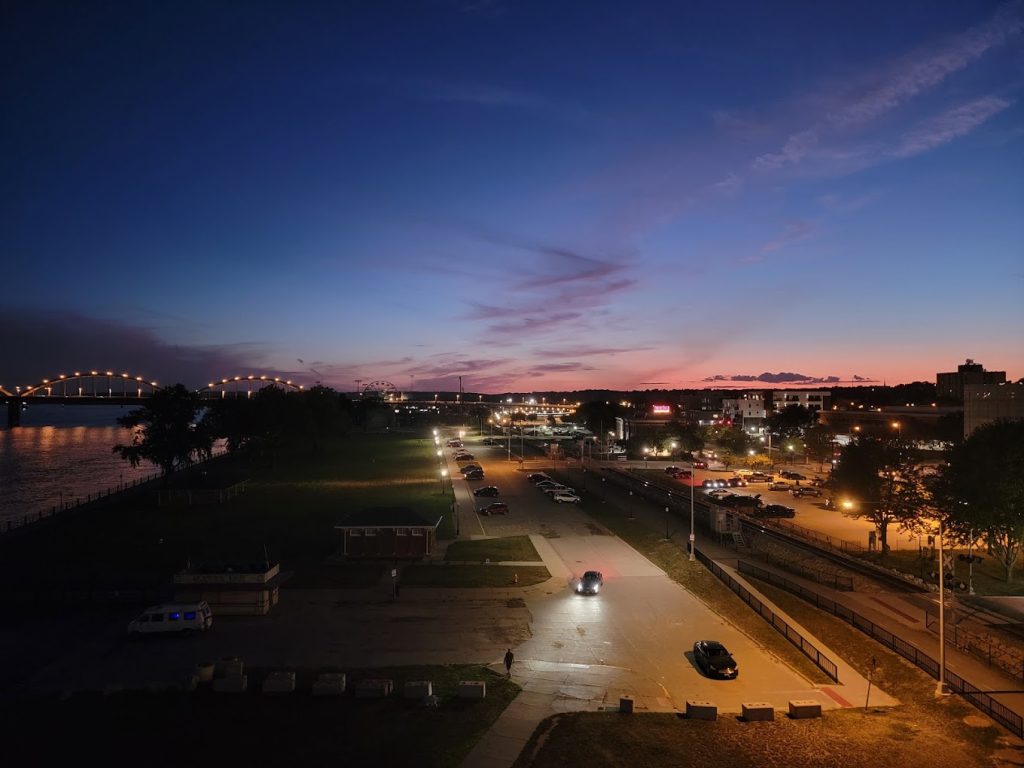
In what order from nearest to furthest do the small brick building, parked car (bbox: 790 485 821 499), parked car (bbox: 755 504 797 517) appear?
the small brick building, parked car (bbox: 755 504 797 517), parked car (bbox: 790 485 821 499)

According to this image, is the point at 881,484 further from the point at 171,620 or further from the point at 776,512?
the point at 171,620

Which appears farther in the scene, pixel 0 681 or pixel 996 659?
pixel 996 659

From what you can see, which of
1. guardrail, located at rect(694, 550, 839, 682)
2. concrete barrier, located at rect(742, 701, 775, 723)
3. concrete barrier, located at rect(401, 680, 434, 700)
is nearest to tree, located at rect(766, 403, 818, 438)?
guardrail, located at rect(694, 550, 839, 682)

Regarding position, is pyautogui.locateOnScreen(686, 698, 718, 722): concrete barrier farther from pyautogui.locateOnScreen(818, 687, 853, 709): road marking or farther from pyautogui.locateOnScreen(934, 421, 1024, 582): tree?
pyautogui.locateOnScreen(934, 421, 1024, 582): tree

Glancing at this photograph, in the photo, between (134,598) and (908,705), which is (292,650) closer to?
(134,598)

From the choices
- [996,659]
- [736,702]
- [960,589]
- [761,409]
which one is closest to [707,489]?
[960,589]

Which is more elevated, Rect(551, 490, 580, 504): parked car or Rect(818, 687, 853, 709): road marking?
Rect(551, 490, 580, 504): parked car

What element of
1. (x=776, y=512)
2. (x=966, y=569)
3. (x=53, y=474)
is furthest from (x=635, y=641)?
(x=53, y=474)
